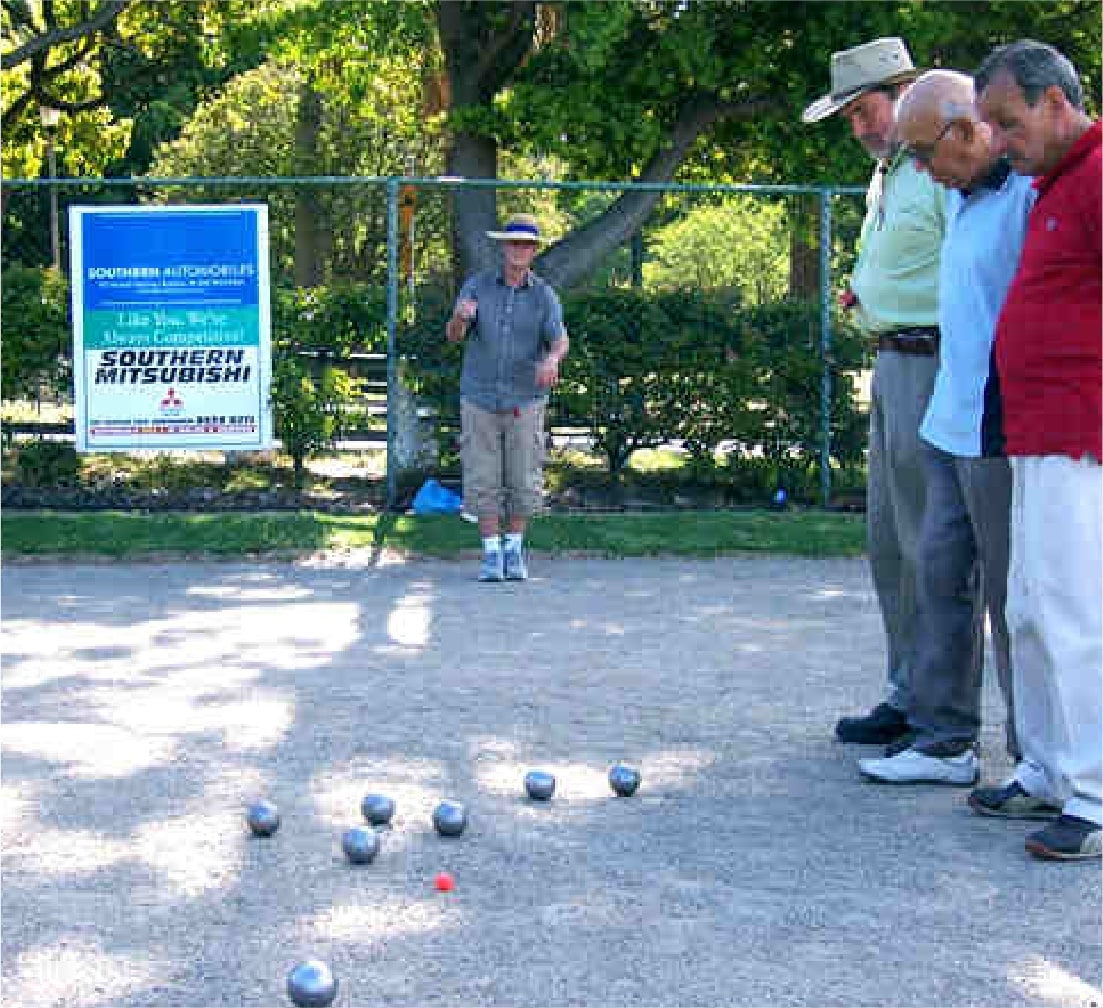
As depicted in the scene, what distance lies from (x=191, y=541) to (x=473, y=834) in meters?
7.32

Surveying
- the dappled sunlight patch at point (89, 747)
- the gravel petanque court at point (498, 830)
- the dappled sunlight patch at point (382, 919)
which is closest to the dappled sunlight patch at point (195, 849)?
the gravel petanque court at point (498, 830)

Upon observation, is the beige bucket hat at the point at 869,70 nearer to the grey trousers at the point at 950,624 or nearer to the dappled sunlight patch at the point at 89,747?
the grey trousers at the point at 950,624

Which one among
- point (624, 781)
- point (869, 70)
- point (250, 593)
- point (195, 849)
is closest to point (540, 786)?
point (624, 781)

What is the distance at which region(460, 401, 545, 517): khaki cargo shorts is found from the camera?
11453mm

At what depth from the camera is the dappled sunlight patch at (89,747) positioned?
6.48 m

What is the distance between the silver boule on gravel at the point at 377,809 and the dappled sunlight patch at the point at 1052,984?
200 centimetres

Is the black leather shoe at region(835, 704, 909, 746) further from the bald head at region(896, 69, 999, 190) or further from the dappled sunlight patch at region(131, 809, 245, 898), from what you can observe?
the dappled sunlight patch at region(131, 809, 245, 898)

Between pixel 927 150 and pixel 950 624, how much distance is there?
159 centimetres

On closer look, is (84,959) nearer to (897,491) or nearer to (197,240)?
(897,491)

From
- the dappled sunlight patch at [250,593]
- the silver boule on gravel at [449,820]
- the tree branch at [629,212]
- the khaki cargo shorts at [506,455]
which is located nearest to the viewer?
the silver boule on gravel at [449,820]

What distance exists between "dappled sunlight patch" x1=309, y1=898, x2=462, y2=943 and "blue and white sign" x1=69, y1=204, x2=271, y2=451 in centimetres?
952

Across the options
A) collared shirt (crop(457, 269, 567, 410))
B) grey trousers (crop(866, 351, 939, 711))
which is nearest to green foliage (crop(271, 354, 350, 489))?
collared shirt (crop(457, 269, 567, 410))

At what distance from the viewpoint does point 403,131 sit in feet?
96.0

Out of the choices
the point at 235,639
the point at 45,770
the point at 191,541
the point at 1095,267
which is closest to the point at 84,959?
the point at 45,770
